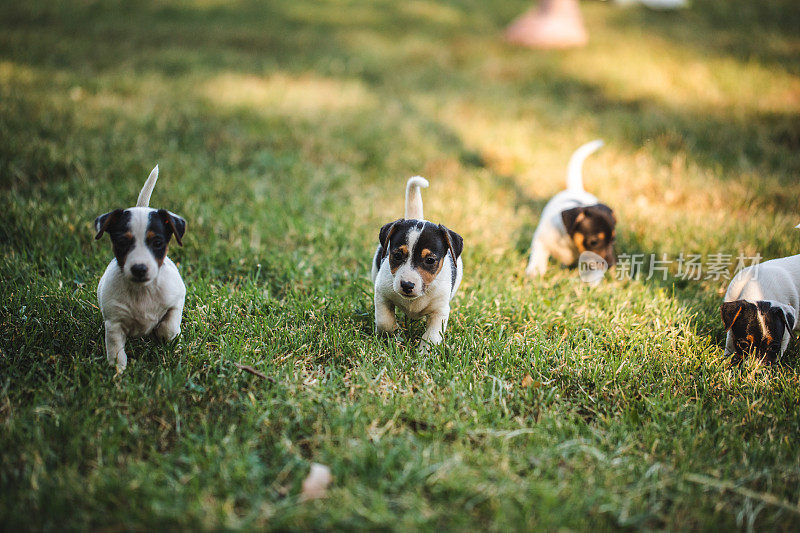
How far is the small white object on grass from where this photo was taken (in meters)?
2.34

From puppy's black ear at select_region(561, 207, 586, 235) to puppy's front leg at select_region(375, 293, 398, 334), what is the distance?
1888 millimetres

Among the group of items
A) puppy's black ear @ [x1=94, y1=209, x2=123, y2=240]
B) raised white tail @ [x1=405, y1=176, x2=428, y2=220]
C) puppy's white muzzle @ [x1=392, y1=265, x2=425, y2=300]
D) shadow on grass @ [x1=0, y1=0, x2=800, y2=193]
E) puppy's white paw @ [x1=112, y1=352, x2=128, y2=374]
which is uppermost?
shadow on grass @ [x1=0, y1=0, x2=800, y2=193]

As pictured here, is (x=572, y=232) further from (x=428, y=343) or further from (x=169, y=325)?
(x=169, y=325)

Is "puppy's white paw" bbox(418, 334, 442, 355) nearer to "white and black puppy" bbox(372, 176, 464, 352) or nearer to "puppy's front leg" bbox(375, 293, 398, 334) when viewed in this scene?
"white and black puppy" bbox(372, 176, 464, 352)

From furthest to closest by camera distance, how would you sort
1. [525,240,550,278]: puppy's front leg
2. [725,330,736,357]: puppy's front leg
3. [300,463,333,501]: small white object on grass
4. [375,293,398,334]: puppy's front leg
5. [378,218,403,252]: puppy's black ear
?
[525,240,550,278]: puppy's front leg, [725,330,736,357]: puppy's front leg, [375,293,398,334]: puppy's front leg, [378,218,403,252]: puppy's black ear, [300,463,333,501]: small white object on grass

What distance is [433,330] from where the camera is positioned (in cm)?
352

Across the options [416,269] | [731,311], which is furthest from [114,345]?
[731,311]

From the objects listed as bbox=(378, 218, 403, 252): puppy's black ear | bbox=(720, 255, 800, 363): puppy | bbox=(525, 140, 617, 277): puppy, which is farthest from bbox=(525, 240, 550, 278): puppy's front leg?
bbox=(378, 218, 403, 252): puppy's black ear

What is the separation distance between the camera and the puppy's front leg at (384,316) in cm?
346

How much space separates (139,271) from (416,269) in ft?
4.99

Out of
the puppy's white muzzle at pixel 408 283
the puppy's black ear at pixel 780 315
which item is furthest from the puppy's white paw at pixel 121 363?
the puppy's black ear at pixel 780 315

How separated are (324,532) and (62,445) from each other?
4.53 ft

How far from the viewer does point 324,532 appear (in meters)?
2.18

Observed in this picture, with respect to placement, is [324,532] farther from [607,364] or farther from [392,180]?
[392,180]
